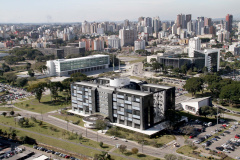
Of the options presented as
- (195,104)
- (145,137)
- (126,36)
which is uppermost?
(126,36)

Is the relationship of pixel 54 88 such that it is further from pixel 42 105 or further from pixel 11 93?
pixel 11 93

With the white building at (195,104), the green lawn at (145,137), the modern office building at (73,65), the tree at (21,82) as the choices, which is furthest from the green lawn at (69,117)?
the modern office building at (73,65)

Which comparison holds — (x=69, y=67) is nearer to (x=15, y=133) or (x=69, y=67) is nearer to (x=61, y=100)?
(x=61, y=100)

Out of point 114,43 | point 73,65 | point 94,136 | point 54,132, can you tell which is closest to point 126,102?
point 94,136

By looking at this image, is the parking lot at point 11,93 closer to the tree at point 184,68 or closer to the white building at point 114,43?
the tree at point 184,68

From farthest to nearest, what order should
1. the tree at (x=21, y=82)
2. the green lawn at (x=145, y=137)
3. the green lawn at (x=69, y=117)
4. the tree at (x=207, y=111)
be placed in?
the tree at (x=21, y=82) < the green lawn at (x=69, y=117) < the tree at (x=207, y=111) < the green lawn at (x=145, y=137)
